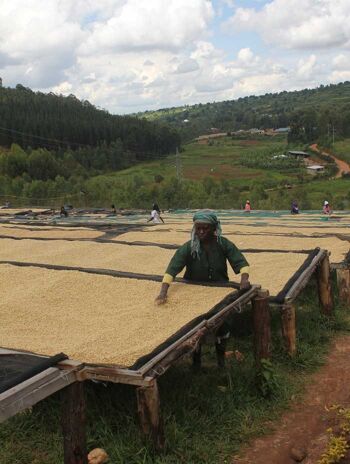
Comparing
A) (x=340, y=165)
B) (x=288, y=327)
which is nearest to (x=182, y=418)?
(x=288, y=327)

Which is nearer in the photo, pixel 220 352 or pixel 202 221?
pixel 202 221

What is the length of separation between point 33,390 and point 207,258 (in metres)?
2.31

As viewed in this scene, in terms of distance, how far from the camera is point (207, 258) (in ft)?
16.2

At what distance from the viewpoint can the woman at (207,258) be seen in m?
4.64

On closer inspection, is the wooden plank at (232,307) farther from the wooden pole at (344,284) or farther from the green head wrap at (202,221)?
the wooden pole at (344,284)

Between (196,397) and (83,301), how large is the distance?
58.6 inches

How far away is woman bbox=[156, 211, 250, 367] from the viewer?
15.2 feet

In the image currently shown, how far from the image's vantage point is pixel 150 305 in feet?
15.7

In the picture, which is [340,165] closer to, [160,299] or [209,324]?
[160,299]

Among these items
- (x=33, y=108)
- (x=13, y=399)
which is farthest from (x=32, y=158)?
(x=13, y=399)

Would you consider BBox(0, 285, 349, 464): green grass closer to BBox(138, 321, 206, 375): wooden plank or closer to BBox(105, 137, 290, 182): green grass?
BBox(138, 321, 206, 375): wooden plank

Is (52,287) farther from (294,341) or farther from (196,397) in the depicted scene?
(294,341)

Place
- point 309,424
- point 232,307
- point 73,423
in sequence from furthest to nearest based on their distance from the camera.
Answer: point 232,307
point 309,424
point 73,423

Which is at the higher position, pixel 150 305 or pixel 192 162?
pixel 192 162
